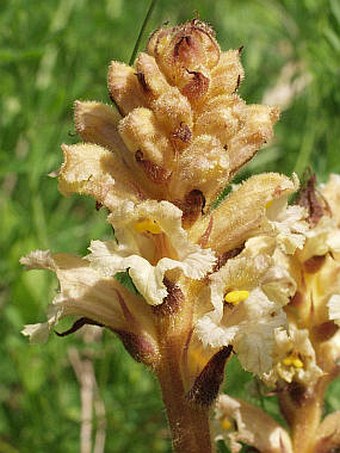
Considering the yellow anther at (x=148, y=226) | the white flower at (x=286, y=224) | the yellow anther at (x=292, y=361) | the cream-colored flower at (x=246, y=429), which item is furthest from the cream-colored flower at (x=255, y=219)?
the cream-colored flower at (x=246, y=429)

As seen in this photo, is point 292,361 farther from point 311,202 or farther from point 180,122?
point 180,122

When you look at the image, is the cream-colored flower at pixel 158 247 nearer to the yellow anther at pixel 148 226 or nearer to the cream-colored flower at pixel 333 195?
the yellow anther at pixel 148 226

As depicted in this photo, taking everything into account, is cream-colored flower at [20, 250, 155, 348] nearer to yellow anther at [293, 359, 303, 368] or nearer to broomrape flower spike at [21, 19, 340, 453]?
broomrape flower spike at [21, 19, 340, 453]

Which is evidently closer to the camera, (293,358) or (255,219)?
(255,219)

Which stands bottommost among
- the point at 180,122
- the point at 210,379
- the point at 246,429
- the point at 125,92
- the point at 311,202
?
the point at 246,429

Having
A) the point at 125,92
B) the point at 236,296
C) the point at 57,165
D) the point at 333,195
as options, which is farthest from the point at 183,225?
the point at 57,165

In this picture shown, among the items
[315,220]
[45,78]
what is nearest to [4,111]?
[45,78]

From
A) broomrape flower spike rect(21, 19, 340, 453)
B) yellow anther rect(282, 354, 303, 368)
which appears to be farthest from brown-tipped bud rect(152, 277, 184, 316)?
yellow anther rect(282, 354, 303, 368)

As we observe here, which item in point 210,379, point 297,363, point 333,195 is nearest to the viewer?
point 210,379
